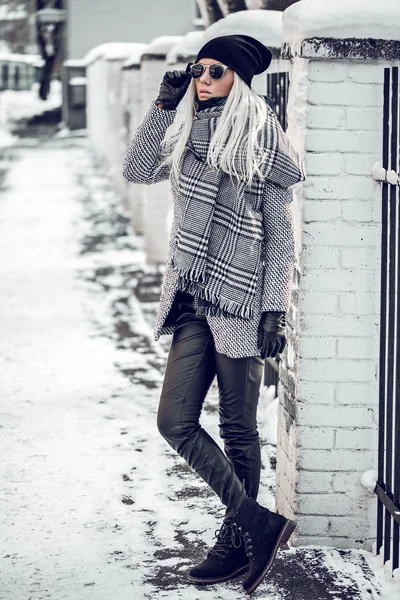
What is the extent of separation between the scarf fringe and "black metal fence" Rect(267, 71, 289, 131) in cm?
185

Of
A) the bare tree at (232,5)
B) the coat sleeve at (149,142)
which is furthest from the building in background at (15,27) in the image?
the coat sleeve at (149,142)

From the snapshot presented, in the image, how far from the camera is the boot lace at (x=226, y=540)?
4184 millimetres

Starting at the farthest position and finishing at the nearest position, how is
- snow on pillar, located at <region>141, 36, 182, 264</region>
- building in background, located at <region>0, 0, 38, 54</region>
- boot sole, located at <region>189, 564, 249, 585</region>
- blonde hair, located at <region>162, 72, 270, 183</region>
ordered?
building in background, located at <region>0, 0, 38, 54</region>
snow on pillar, located at <region>141, 36, 182, 264</region>
boot sole, located at <region>189, 564, 249, 585</region>
blonde hair, located at <region>162, 72, 270, 183</region>

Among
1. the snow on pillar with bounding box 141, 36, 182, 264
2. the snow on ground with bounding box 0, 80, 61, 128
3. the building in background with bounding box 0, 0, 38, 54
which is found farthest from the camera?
the building in background with bounding box 0, 0, 38, 54

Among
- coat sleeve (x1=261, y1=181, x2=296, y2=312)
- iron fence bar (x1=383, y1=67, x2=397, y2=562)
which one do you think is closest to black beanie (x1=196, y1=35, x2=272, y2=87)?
coat sleeve (x1=261, y1=181, x2=296, y2=312)

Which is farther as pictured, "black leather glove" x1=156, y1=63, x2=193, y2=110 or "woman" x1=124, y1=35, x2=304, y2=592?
"black leather glove" x1=156, y1=63, x2=193, y2=110

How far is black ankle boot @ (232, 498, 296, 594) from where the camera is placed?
409 centimetres

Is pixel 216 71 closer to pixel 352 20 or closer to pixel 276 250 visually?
pixel 352 20

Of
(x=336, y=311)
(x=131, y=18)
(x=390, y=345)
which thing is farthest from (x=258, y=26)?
(x=131, y=18)

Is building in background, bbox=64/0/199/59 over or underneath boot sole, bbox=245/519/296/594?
over

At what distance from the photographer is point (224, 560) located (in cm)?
419

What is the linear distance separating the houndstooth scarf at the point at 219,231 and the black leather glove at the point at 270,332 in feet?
0.22

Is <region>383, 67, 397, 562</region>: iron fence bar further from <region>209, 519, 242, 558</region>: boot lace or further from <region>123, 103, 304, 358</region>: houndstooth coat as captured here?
<region>209, 519, 242, 558</region>: boot lace

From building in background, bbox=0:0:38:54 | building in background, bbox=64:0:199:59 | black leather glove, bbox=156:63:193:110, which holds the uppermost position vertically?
building in background, bbox=0:0:38:54
